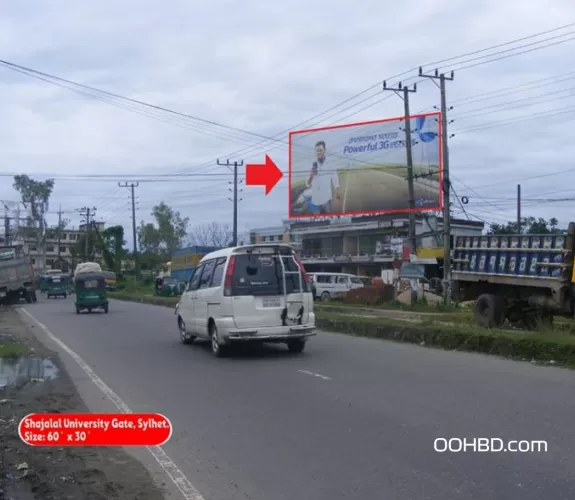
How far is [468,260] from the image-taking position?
2052cm

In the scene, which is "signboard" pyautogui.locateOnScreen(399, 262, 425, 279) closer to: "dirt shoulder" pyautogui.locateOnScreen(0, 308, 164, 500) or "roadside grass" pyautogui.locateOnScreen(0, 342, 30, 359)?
"roadside grass" pyautogui.locateOnScreen(0, 342, 30, 359)

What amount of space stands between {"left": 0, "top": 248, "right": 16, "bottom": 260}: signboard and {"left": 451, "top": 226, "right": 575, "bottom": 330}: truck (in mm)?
32566

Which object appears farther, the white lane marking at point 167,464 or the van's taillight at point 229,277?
the van's taillight at point 229,277

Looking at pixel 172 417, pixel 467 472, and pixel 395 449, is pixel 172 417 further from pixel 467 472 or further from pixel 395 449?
pixel 467 472

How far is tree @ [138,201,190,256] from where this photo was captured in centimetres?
9881

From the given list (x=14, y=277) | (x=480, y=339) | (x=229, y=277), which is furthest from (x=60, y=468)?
(x=14, y=277)

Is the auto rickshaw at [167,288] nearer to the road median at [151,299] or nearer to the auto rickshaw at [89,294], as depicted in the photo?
the road median at [151,299]

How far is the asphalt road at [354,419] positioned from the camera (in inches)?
241

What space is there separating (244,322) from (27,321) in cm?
1772

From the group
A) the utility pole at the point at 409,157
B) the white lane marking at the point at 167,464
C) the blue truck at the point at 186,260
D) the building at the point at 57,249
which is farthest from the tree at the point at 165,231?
Result: the white lane marking at the point at 167,464

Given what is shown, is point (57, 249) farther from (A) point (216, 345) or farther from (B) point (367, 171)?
(A) point (216, 345)

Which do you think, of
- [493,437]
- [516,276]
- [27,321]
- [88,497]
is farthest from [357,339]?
[27,321]

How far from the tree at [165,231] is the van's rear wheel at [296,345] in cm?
8442

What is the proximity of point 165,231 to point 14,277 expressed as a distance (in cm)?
5451
